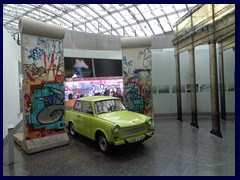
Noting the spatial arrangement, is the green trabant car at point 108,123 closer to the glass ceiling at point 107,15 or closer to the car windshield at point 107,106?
the car windshield at point 107,106

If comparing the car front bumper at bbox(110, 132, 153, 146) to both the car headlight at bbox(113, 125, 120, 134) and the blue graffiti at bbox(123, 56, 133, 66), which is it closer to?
the car headlight at bbox(113, 125, 120, 134)

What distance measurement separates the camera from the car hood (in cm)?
477

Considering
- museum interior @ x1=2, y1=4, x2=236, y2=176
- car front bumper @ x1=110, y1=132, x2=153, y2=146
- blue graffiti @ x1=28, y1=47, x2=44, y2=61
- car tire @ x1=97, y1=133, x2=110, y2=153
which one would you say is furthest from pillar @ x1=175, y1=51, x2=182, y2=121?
blue graffiti @ x1=28, y1=47, x2=44, y2=61

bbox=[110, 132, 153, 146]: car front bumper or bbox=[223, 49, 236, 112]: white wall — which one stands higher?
bbox=[223, 49, 236, 112]: white wall

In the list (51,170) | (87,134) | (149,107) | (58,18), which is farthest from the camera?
(58,18)

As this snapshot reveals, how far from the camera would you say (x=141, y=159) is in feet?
14.5

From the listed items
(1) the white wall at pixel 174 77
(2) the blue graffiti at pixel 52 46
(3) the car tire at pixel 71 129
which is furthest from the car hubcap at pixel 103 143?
(1) the white wall at pixel 174 77

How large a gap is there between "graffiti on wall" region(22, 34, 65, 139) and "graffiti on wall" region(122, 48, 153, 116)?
3.12 meters

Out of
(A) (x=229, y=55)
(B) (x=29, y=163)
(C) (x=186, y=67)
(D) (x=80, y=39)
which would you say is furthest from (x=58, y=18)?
(B) (x=29, y=163)

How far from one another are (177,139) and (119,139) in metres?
2.39

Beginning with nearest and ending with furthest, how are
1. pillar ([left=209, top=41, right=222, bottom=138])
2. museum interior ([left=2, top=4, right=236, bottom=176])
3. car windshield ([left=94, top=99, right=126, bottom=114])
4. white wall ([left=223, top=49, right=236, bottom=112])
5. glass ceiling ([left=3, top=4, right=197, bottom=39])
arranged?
museum interior ([left=2, top=4, right=236, bottom=176]) < car windshield ([left=94, top=99, right=126, bottom=114]) < pillar ([left=209, top=41, right=222, bottom=138]) < white wall ([left=223, top=49, right=236, bottom=112]) < glass ceiling ([left=3, top=4, right=197, bottom=39])

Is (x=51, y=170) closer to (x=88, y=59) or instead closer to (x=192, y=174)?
(x=192, y=174)

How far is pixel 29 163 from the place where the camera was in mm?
4320

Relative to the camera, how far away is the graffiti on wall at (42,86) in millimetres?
5150
